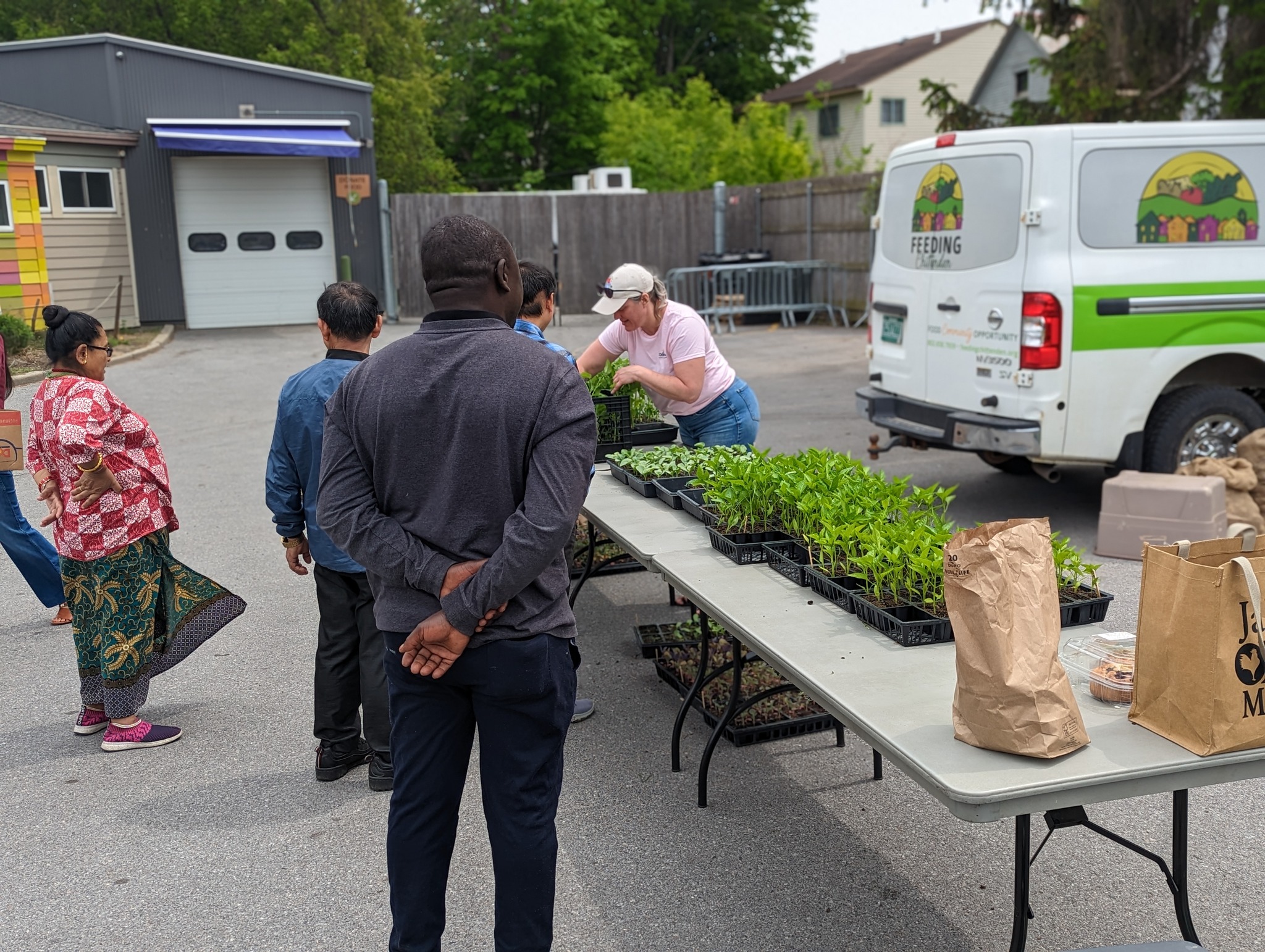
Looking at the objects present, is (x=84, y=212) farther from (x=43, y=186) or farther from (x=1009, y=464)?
(x=1009, y=464)

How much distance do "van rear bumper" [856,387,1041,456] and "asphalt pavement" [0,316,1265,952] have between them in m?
1.52

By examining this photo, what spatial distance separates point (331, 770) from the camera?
4625 mm

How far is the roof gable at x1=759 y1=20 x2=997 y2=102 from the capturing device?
150ft

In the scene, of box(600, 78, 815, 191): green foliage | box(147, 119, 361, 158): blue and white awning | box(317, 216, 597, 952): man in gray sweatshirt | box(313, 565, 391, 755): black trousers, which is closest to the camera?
box(317, 216, 597, 952): man in gray sweatshirt

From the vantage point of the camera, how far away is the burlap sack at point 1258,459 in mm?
7633

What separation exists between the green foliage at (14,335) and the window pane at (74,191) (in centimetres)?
508

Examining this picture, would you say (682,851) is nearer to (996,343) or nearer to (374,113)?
(996,343)

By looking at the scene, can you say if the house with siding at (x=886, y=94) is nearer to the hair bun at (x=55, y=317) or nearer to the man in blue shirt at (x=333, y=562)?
the hair bun at (x=55, y=317)

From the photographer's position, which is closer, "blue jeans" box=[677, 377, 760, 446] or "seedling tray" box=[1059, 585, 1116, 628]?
"seedling tray" box=[1059, 585, 1116, 628]

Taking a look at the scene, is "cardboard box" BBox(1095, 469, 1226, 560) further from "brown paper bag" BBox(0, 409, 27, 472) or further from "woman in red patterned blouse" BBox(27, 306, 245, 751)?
"brown paper bag" BBox(0, 409, 27, 472)

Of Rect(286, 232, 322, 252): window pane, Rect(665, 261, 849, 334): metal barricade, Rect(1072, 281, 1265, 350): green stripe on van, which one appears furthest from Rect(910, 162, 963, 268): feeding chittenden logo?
Rect(286, 232, 322, 252): window pane

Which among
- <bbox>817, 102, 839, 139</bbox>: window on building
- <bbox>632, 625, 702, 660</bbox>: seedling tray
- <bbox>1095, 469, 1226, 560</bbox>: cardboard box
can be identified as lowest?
<bbox>632, 625, 702, 660</bbox>: seedling tray

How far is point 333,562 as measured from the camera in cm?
441

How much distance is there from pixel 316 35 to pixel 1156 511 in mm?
28055
